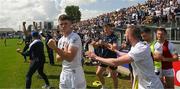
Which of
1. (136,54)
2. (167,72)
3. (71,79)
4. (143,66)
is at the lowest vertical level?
(167,72)

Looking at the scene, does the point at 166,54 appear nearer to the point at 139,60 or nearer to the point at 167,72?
the point at 167,72

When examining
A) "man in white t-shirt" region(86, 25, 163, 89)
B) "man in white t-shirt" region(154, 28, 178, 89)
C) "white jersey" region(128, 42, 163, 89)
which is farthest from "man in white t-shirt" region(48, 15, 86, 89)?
"man in white t-shirt" region(154, 28, 178, 89)

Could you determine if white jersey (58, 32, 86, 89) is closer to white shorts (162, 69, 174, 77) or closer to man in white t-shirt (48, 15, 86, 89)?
man in white t-shirt (48, 15, 86, 89)

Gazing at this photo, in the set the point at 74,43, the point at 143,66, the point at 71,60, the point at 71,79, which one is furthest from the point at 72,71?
the point at 143,66

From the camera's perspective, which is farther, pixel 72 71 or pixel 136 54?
pixel 72 71

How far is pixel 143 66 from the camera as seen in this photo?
6.79m

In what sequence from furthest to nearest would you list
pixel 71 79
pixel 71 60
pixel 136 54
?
pixel 71 79 → pixel 71 60 → pixel 136 54

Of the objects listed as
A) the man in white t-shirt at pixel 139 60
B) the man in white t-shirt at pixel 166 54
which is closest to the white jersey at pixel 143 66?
the man in white t-shirt at pixel 139 60

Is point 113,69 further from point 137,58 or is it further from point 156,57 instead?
point 137,58

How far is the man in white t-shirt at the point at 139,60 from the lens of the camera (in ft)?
21.7

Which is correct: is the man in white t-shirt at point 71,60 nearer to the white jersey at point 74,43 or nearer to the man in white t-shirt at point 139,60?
the white jersey at point 74,43

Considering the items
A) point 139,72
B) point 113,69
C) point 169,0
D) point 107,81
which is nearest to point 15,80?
point 107,81

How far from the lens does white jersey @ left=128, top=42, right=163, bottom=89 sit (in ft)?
21.9

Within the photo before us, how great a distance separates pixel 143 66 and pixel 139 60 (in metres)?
0.16
